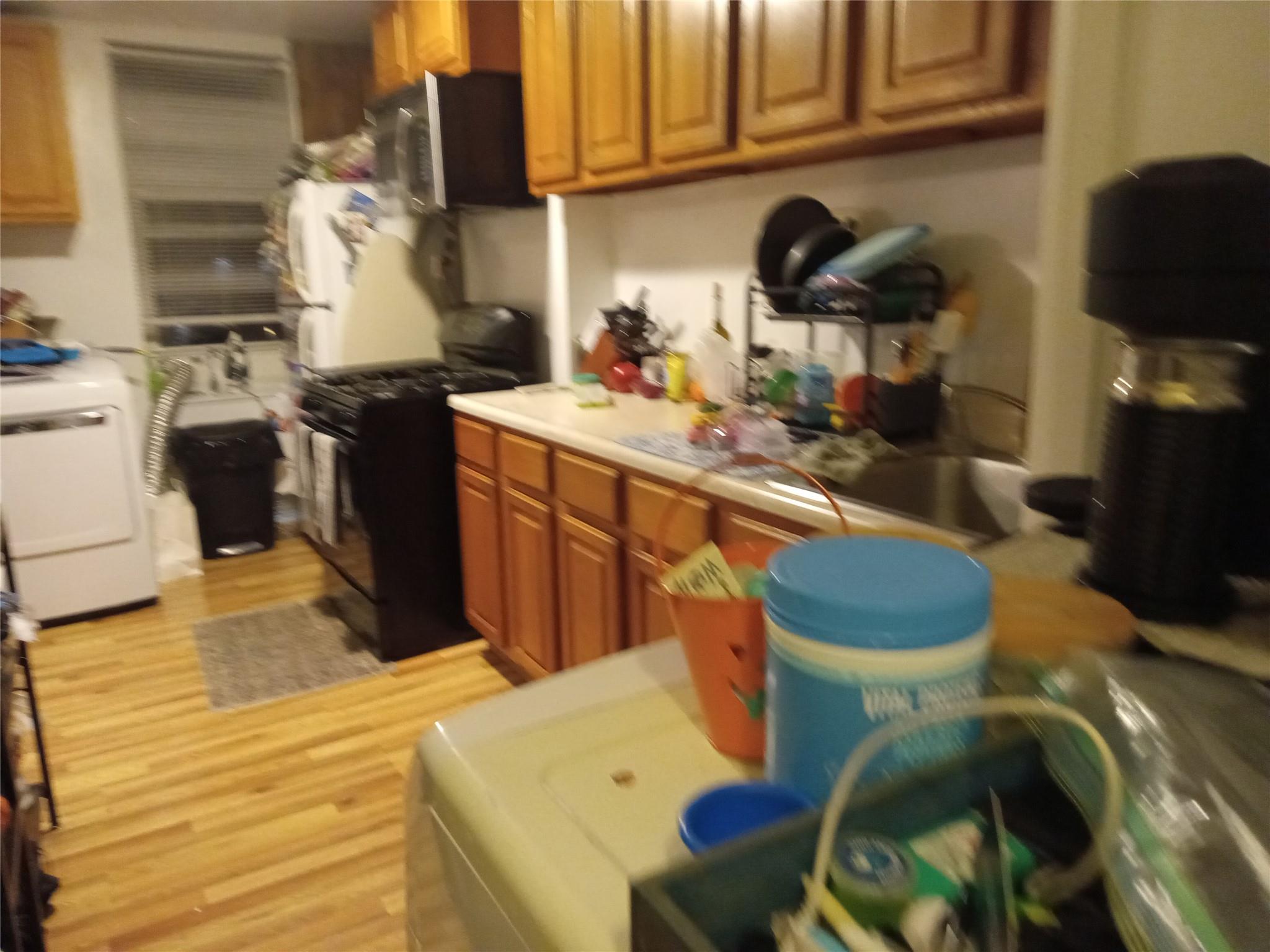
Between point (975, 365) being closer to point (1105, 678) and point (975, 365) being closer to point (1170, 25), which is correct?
point (1170, 25)

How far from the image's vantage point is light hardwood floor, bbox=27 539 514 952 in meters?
1.84

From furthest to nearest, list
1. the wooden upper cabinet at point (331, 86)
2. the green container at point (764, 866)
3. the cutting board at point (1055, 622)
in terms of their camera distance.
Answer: the wooden upper cabinet at point (331, 86) → the cutting board at point (1055, 622) → the green container at point (764, 866)

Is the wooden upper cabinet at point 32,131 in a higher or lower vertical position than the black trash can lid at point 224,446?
higher

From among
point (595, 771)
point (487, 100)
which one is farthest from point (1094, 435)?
point (487, 100)

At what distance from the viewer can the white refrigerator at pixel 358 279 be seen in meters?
3.68

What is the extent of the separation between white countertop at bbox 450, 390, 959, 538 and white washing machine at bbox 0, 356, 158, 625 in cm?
153

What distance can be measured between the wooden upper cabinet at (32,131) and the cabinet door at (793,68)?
3.57m

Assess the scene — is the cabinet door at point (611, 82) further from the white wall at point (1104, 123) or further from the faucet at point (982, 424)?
the white wall at point (1104, 123)

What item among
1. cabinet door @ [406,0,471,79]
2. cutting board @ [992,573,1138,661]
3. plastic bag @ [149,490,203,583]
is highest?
cabinet door @ [406,0,471,79]

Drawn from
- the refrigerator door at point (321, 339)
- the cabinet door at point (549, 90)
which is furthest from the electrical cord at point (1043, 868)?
the refrigerator door at point (321, 339)

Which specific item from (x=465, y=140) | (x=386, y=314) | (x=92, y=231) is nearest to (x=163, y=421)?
(x=92, y=231)

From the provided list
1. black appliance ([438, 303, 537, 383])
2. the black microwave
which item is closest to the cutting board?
black appliance ([438, 303, 537, 383])

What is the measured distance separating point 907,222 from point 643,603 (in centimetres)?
113

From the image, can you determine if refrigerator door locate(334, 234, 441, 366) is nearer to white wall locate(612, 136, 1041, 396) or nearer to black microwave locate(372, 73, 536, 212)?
black microwave locate(372, 73, 536, 212)
